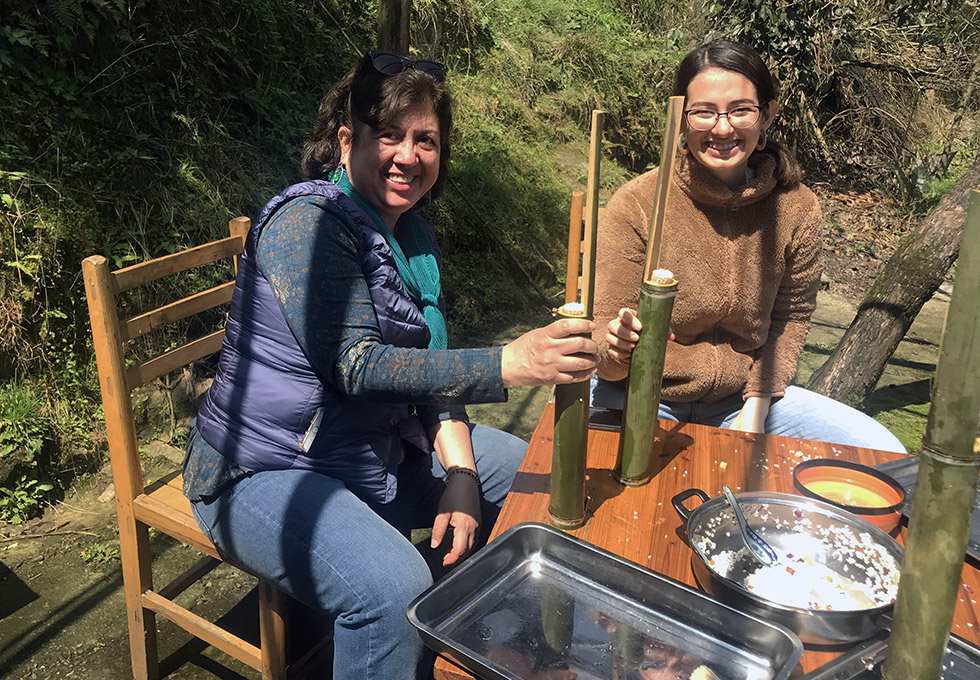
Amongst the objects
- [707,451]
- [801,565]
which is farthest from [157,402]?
[801,565]

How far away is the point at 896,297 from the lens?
3.70 m

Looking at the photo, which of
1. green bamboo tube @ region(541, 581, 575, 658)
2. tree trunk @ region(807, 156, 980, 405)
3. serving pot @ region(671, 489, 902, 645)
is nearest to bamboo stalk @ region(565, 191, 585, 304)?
serving pot @ region(671, 489, 902, 645)

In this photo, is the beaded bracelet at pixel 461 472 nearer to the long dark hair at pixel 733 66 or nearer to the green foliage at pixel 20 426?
the long dark hair at pixel 733 66

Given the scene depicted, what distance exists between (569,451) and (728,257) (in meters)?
1.09

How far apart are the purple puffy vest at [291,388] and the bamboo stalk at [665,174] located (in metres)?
0.66

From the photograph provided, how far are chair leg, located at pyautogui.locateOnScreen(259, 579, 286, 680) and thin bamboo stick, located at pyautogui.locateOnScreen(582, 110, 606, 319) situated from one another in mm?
1138

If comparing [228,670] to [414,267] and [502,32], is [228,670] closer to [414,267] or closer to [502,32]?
[414,267]

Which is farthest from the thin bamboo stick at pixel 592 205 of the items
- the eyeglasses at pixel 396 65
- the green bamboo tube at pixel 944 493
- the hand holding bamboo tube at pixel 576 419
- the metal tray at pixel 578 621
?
the eyeglasses at pixel 396 65

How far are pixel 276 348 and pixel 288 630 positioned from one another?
2.58 feet

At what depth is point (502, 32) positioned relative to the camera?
8305 millimetres

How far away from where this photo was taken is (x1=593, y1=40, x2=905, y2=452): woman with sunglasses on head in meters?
2.13

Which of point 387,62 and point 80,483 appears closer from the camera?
point 387,62

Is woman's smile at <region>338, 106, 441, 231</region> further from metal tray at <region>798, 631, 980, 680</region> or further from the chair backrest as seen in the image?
metal tray at <region>798, 631, 980, 680</region>

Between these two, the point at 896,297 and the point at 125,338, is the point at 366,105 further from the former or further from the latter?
the point at 896,297
